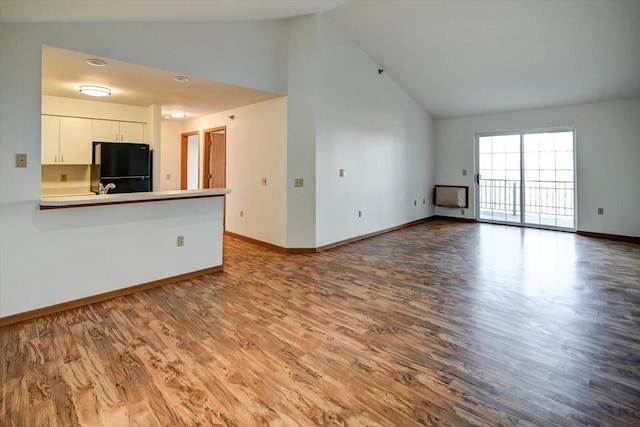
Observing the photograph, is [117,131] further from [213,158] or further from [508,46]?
[508,46]

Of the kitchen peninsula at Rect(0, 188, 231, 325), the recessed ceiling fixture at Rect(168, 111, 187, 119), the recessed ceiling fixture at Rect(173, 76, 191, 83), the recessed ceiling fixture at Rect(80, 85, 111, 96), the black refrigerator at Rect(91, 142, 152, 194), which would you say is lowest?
the kitchen peninsula at Rect(0, 188, 231, 325)

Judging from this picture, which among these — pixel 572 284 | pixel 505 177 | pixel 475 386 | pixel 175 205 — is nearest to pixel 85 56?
pixel 175 205

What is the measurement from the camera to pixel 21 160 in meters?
2.76

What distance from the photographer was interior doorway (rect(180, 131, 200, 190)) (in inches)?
289

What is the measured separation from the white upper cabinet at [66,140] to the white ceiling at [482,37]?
8.02 ft

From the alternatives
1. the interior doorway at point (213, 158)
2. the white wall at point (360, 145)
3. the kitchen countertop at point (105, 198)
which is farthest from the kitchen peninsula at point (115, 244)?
the interior doorway at point (213, 158)

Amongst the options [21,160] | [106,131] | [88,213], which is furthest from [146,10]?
[106,131]

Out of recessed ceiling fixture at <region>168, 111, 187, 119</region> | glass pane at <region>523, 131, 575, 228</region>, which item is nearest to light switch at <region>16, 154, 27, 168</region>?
recessed ceiling fixture at <region>168, 111, 187, 119</region>

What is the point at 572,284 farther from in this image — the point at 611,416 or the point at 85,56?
the point at 85,56

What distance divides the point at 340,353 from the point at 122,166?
461cm

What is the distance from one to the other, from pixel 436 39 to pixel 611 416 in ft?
17.0

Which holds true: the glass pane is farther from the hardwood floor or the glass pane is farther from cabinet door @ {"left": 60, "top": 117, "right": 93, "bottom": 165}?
cabinet door @ {"left": 60, "top": 117, "right": 93, "bottom": 165}

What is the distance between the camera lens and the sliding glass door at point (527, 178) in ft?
22.9

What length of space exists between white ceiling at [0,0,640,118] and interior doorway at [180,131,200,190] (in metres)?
3.85
